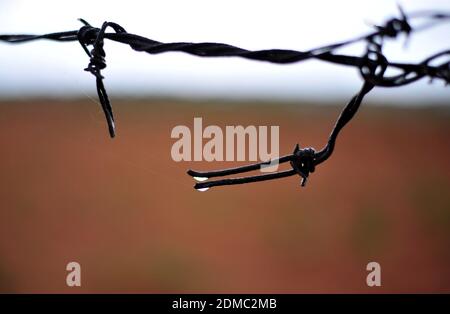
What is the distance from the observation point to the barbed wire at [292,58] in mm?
1054

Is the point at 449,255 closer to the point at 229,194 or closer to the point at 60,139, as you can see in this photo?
the point at 229,194

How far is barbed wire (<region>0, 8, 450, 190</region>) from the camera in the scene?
105 centimetres

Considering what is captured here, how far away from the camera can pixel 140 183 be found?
12414mm

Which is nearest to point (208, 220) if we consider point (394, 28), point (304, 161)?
point (304, 161)

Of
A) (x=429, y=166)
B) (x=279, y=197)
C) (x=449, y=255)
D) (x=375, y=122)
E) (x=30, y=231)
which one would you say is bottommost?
(x=449, y=255)

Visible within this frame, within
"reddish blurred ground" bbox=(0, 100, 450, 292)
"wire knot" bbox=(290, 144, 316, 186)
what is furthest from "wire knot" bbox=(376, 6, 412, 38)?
"reddish blurred ground" bbox=(0, 100, 450, 292)

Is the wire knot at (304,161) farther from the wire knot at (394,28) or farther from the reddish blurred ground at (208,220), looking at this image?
the reddish blurred ground at (208,220)

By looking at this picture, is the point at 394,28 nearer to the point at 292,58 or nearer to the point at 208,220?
the point at 292,58

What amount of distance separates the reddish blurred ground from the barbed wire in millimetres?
366

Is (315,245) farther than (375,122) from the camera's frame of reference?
No

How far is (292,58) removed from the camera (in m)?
1.09

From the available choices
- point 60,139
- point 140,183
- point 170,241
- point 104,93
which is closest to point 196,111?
point 60,139

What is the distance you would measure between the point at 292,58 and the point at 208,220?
29.2 feet

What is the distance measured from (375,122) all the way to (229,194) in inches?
451
